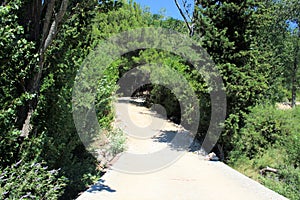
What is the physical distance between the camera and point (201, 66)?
811 centimetres

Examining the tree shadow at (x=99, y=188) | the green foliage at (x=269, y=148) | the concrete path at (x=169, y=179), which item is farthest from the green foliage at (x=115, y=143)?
the green foliage at (x=269, y=148)

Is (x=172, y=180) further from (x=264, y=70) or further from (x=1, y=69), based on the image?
(x=264, y=70)

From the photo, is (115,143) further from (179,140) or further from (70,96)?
(179,140)

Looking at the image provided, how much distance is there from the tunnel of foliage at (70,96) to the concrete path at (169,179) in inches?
21.5

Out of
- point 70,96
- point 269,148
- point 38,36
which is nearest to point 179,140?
point 269,148

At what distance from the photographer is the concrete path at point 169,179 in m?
5.06

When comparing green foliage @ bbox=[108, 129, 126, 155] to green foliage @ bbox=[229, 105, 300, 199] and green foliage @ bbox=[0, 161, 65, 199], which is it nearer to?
green foliage @ bbox=[229, 105, 300, 199]

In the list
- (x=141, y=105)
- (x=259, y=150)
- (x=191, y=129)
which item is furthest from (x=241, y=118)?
(x=141, y=105)

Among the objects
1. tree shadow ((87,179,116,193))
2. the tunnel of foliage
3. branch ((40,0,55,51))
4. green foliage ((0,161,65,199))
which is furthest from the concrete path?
branch ((40,0,55,51))

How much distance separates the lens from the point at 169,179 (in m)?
5.98

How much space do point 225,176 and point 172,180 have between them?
1.23 meters

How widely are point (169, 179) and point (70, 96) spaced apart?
8.56ft

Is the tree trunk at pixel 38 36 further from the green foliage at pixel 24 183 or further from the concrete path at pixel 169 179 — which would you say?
the concrete path at pixel 169 179

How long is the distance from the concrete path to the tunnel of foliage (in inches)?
21.5
